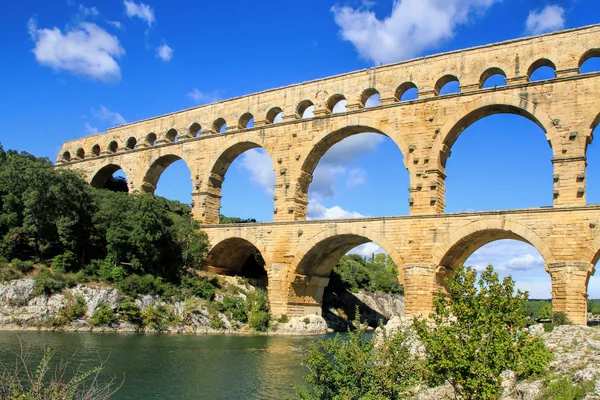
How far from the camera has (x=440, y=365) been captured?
324 inches

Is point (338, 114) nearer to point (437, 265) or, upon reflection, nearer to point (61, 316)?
point (437, 265)

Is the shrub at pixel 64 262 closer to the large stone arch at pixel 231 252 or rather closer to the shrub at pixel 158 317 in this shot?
the shrub at pixel 158 317

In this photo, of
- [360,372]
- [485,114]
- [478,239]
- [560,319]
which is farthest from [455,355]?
[485,114]

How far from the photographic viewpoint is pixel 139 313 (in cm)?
2414

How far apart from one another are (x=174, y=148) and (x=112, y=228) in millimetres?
8305

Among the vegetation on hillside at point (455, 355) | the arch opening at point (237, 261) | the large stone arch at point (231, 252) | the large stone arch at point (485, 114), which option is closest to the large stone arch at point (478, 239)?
the large stone arch at point (485, 114)

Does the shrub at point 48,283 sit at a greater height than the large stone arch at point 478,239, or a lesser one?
lesser

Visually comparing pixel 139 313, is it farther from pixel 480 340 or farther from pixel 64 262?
pixel 480 340

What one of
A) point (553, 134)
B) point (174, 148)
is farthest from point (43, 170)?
point (553, 134)

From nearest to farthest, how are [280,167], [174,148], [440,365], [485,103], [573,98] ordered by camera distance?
[440,365] → [573,98] → [485,103] → [280,167] → [174,148]

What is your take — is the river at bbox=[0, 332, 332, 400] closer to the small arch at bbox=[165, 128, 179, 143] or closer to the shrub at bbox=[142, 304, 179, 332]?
Answer: the shrub at bbox=[142, 304, 179, 332]

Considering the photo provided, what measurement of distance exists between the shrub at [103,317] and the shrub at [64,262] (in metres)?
3.19

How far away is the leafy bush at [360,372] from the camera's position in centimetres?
837

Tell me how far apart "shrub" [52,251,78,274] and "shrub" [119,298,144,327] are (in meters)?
3.54
